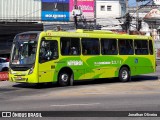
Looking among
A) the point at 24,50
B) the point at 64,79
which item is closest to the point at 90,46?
the point at 64,79

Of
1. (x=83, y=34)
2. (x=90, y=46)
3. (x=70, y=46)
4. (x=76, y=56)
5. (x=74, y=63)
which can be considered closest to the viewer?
(x=70, y=46)

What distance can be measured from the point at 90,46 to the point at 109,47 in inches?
57.8

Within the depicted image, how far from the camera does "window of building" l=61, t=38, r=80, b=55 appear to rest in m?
21.5

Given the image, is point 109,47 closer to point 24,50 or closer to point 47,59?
point 47,59

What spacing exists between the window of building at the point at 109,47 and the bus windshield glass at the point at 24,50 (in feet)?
14.5

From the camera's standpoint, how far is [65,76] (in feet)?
71.5

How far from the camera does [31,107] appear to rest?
1327cm

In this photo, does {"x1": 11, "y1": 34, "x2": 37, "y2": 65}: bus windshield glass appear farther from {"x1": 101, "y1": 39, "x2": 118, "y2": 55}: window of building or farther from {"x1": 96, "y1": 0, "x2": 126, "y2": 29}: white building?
{"x1": 96, "y1": 0, "x2": 126, "y2": 29}: white building

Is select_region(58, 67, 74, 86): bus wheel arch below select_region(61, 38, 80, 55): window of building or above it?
below

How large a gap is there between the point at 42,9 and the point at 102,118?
62.1m

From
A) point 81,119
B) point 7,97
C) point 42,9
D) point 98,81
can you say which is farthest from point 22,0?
point 81,119

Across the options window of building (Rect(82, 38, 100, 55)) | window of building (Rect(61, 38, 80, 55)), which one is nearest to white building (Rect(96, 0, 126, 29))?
window of building (Rect(82, 38, 100, 55))

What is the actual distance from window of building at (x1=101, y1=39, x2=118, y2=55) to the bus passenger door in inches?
136

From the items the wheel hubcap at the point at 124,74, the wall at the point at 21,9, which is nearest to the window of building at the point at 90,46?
the wheel hubcap at the point at 124,74
